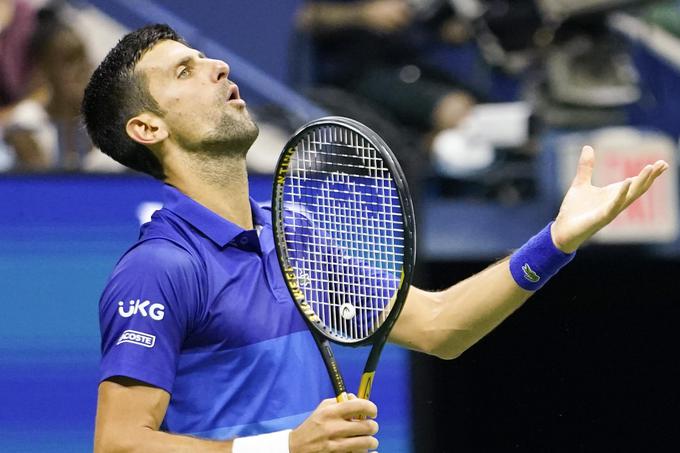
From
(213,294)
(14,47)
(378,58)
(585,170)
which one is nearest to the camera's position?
(213,294)

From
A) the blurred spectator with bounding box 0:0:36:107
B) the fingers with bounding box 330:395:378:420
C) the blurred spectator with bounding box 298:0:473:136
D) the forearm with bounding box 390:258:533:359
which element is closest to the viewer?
the fingers with bounding box 330:395:378:420

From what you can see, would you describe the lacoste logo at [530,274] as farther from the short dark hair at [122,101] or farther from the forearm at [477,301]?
the short dark hair at [122,101]

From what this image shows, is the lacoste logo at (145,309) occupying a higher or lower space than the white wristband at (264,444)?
higher

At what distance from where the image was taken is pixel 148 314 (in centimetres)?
281

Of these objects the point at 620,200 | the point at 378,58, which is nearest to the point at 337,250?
the point at 620,200

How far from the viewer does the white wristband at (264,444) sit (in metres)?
2.73

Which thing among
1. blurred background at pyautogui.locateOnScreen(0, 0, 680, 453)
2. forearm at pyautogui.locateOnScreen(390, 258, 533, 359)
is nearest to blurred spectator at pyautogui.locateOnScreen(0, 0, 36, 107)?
blurred background at pyautogui.locateOnScreen(0, 0, 680, 453)

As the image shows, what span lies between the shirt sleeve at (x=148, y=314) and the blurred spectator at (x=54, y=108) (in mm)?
2274

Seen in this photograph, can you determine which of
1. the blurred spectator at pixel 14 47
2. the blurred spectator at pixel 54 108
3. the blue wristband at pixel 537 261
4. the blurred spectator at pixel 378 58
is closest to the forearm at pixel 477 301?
the blue wristband at pixel 537 261

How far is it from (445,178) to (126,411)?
4.04 m

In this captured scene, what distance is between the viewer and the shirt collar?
307 cm

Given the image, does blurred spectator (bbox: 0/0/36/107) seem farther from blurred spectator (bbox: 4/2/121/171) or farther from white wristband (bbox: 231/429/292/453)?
white wristband (bbox: 231/429/292/453)

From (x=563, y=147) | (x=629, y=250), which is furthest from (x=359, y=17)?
(x=629, y=250)

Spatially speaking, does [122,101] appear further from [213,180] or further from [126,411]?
[126,411]
